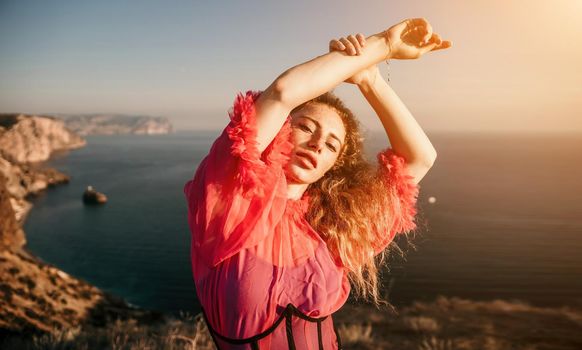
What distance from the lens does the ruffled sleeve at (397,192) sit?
1.82 m

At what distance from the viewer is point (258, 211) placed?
1.42m

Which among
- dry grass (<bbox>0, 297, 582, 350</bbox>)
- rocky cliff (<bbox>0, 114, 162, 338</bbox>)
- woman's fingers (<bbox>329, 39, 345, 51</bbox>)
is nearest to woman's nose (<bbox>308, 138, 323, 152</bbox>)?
woman's fingers (<bbox>329, 39, 345, 51</bbox>)

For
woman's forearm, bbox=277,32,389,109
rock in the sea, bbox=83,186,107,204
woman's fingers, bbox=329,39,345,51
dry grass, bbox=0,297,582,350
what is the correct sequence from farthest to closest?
rock in the sea, bbox=83,186,107,204, dry grass, bbox=0,297,582,350, woman's fingers, bbox=329,39,345,51, woman's forearm, bbox=277,32,389,109

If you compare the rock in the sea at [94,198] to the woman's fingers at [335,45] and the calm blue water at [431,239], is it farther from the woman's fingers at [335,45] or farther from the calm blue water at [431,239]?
the woman's fingers at [335,45]

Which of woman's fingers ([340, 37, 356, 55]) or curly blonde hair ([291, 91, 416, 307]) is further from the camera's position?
curly blonde hair ([291, 91, 416, 307])

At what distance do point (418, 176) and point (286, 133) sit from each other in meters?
0.71

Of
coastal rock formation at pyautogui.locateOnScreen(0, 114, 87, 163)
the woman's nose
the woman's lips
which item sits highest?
the woman's nose

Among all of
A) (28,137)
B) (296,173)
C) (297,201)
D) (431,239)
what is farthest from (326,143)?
(28,137)

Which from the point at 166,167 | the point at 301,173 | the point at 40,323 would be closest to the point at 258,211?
the point at 301,173

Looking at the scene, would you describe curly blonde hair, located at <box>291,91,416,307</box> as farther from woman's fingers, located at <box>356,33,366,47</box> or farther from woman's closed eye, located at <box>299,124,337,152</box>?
woman's fingers, located at <box>356,33,366,47</box>

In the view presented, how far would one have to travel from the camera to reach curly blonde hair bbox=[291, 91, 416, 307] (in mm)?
1762

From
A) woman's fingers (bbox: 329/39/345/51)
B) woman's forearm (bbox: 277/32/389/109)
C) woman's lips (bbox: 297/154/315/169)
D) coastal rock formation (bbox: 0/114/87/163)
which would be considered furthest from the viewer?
coastal rock formation (bbox: 0/114/87/163)

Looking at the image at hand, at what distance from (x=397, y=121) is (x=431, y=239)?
4677 cm

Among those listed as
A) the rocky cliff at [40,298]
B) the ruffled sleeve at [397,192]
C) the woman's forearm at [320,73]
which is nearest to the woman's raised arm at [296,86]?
the woman's forearm at [320,73]
